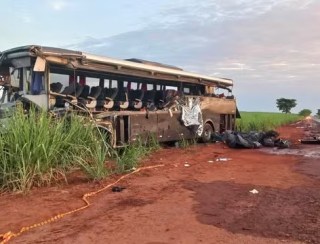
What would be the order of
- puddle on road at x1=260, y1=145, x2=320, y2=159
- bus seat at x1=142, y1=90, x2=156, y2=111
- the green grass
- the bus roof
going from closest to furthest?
the bus roof < puddle on road at x1=260, y1=145, x2=320, y2=159 < bus seat at x1=142, y1=90, x2=156, y2=111 < the green grass

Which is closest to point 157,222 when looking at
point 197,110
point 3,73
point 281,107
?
point 3,73

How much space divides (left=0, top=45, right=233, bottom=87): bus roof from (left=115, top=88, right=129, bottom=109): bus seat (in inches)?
25.0

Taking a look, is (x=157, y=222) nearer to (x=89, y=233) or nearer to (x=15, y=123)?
(x=89, y=233)

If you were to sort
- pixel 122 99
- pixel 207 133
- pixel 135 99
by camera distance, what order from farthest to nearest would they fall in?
pixel 207 133, pixel 135 99, pixel 122 99

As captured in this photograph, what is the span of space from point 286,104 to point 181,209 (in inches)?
3170

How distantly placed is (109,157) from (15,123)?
9.59ft

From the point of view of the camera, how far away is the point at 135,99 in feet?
49.3

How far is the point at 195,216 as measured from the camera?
21.1 feet

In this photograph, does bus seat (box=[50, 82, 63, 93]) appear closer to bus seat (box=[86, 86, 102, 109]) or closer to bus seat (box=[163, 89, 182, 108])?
bus seat (box=[86, 86, 102, 109])

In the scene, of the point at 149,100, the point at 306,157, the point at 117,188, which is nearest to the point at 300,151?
the point at 306,157

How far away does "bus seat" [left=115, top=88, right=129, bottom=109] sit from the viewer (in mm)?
14125

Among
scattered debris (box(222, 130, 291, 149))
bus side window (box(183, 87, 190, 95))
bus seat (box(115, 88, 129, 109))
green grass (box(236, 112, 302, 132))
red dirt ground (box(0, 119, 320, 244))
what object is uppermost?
bus side window (box(183, 87, 190, 95))

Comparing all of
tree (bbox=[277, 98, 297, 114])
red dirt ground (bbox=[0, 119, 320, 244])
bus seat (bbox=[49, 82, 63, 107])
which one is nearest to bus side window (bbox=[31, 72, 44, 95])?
bus seat (bbox=[49, 82, 63, 107])

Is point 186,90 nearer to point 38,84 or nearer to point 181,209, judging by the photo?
Answer: point 38,84
